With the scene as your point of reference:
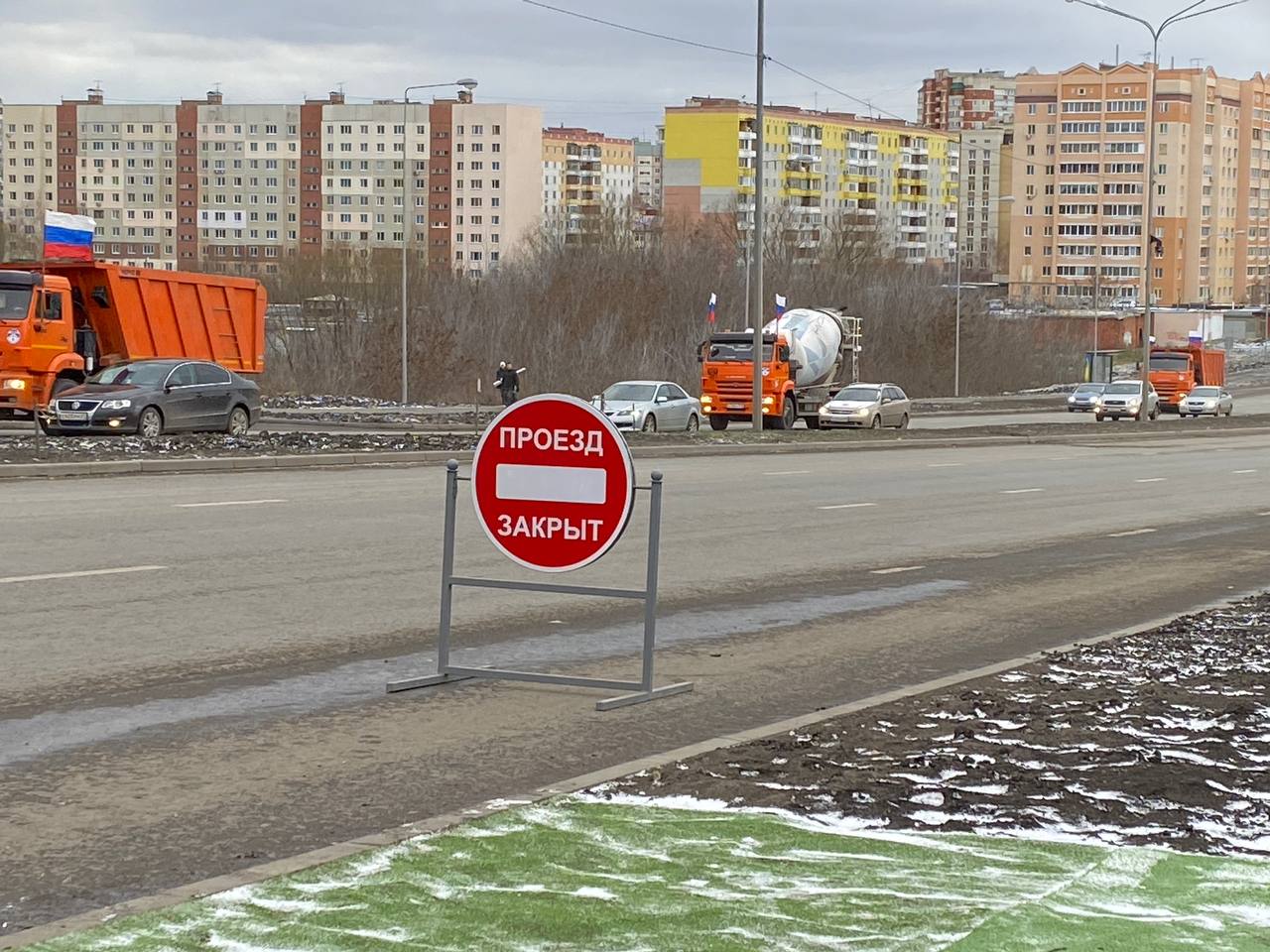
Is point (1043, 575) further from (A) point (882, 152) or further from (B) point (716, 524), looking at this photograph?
(A) point (882, 152)

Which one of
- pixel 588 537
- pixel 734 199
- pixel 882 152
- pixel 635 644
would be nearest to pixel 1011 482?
pixel 635 644

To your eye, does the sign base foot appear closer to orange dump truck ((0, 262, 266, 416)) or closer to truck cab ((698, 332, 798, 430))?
orange dump truck ((0, 262, 266, 416))

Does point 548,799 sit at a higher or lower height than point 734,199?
lower

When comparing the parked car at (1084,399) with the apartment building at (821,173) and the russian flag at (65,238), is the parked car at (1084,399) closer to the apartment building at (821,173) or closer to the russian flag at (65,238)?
the apartment building at (821,173)

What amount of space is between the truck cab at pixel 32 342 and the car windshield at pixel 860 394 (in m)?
21.4

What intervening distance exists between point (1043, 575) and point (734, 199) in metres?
120

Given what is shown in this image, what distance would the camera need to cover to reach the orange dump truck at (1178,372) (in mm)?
72062

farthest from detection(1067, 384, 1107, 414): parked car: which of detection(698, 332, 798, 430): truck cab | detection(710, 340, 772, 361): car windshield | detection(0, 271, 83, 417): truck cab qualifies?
detection(0, 271, 83, 417): truck cab

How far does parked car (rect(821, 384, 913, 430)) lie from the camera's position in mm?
46809

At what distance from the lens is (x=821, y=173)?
535 feet

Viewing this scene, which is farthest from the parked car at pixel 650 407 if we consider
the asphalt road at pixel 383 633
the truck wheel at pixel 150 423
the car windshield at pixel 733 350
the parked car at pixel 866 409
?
the asphalt road at pixel 383 633

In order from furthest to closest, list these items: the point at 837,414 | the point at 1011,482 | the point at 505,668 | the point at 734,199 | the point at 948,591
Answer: the point at 734,199, the point at 837,414, the point at 1011,482, the point at 948,591, the point at 505,668

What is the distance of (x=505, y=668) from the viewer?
953cm

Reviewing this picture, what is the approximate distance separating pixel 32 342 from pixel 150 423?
14.6 ft
